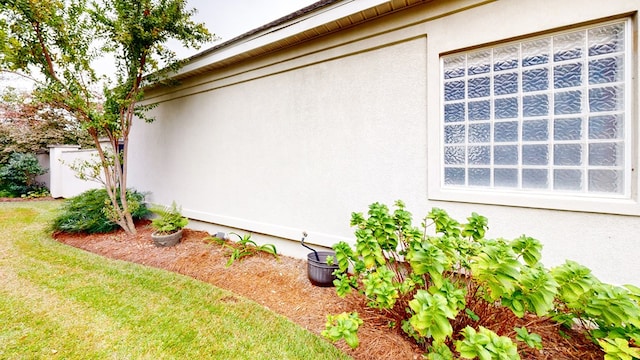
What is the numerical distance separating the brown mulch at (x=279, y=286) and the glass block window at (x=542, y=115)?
159cm

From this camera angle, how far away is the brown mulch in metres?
2.41

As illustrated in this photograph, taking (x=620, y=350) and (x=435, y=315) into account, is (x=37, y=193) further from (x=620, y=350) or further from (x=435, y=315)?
(x=620, y=350)

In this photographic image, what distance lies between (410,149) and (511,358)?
8.05ft

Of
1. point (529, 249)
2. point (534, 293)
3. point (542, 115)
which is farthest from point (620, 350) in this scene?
point (542, 115)

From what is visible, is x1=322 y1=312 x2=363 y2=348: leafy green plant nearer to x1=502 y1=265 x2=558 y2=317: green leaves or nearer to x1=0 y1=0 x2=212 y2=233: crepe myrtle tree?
x1=502 y1=265 x2=558 y2=317: green leaves

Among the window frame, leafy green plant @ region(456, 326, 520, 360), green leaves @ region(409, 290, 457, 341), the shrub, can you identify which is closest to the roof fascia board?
the window frame

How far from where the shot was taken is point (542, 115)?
2.86 meters

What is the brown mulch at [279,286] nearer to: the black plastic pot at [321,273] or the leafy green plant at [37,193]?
the black plastic pot at [321,273]

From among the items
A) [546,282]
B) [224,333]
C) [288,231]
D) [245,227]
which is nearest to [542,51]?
[546,282]

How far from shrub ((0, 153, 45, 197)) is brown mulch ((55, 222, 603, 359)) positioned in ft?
28.1

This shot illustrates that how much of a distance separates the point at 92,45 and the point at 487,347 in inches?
304

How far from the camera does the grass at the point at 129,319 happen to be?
2.49 m

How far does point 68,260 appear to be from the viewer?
468 centimetres

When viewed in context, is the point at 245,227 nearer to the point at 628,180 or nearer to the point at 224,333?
the point at 224,333
